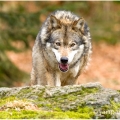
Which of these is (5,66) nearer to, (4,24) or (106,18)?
(4,24)

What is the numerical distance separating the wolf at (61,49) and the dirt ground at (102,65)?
36.7 feet

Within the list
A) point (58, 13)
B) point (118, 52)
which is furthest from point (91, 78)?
point (58, 13)

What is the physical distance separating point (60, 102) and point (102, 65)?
799 inches

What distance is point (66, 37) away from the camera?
10.6 m

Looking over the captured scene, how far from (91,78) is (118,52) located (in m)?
6.47

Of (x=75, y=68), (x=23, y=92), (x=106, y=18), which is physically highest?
(x=106, y=18)

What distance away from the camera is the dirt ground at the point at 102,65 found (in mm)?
24178

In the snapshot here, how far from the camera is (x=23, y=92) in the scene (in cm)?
843

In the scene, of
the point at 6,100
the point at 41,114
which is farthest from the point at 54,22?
the point at 41,114

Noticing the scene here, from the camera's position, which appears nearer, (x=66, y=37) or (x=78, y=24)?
(x=66, y=37)

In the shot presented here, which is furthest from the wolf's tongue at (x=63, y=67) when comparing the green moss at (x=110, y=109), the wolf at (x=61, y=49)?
the green moss at (x=110, y=109)

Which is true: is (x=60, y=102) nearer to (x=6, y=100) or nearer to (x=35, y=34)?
(x=6, y=100)

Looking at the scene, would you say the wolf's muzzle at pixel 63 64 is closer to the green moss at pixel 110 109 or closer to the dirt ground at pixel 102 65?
the green moss at pixel 110 109

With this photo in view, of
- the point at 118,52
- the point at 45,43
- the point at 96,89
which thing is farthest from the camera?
the point at 118,52
